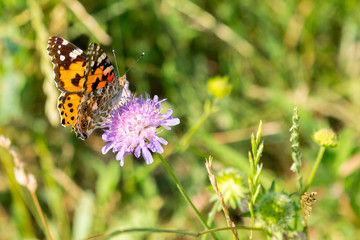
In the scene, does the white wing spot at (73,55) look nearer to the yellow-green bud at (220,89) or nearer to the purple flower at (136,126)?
the purple flower at (136,126)

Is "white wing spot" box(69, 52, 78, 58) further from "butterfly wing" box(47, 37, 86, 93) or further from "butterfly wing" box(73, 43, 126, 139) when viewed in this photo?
"butterfly wing" box(73, 43, 126, 139)

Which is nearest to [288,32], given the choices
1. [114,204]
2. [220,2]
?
[220,2]

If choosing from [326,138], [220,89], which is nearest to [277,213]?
[326,138]

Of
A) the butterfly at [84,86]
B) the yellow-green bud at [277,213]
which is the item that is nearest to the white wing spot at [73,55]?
the butterfly at [84,86]

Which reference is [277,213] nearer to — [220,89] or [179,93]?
[220,89]

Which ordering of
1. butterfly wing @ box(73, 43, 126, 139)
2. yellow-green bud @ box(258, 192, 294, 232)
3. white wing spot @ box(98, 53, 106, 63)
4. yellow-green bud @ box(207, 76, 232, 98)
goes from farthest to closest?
1. yellow-green bud @ box(207, 76, 232, 98)
2. white wing spot @ box(98, 53, 106, 63)
3. butterfly wing @ box(73, 43, 126, 139)
4. yellow-green bud @ box(258, 192, 294, 232)

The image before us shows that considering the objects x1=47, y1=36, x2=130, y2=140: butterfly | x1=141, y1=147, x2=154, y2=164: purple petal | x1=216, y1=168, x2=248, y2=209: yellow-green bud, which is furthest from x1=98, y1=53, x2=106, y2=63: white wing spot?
x1=216, y1=168, x2=248, y2=209: yellow-green bud
